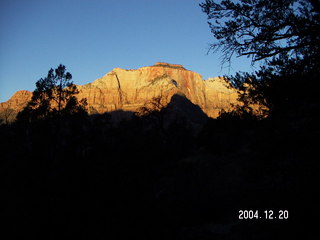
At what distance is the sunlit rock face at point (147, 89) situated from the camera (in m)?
149

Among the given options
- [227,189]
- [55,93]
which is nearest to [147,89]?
[55,93]

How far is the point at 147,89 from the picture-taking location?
152625 mm

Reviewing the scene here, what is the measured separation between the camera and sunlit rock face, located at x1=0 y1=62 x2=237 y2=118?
490ft

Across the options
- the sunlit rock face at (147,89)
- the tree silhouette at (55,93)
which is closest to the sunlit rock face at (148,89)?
the sunlit rock face at (147,89)

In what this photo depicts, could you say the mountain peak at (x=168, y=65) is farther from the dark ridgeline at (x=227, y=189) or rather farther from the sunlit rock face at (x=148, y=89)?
the dark ridgeline at (x=227, y=189)

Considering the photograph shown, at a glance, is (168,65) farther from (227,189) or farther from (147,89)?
(227,189)

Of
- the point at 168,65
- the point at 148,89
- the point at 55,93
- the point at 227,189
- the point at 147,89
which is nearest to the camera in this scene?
the point at 227,189

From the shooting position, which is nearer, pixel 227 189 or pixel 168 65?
pixel 227 189

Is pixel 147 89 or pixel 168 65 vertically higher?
pixel 168 65

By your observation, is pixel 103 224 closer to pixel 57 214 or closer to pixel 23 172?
pixel 57 214

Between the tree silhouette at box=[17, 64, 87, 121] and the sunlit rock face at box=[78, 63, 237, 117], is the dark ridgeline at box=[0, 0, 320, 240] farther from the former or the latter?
the sunlit rock face at box=[78, 63, 237, 117]

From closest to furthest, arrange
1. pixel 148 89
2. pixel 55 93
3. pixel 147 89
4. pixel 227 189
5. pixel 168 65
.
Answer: pixel 227 189
pixel 55 93
pixel 148 89
pixel 147 89
pixel 168 65

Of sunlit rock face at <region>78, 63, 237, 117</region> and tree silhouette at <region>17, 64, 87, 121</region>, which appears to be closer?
tree silhouette at <region>17, 64, 87, 121</region>

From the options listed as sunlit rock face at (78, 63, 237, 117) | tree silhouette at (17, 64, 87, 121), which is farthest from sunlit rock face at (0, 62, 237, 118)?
tree silhouette at (17, 64, 87, 121)
